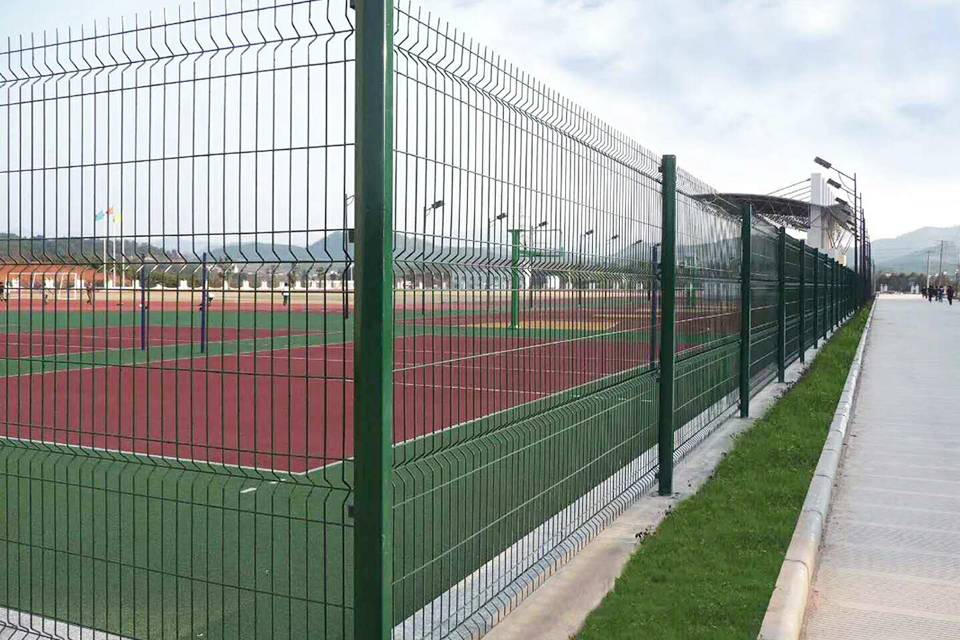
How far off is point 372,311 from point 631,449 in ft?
13.6

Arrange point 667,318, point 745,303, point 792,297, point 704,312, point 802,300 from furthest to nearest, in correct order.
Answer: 1. point 802,300
2. point 792,297
3. point 745,303
4. point 704,312
5. point 667,318

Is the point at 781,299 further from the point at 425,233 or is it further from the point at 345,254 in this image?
the point at 345,254

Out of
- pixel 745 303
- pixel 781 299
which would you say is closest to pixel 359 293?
pixel 745 303

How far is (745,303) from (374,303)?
29.3ft

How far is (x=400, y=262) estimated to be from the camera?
3545mm

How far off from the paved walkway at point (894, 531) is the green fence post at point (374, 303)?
2792 mm

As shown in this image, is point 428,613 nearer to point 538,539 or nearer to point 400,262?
point 538,539

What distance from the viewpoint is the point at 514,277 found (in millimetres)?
4680

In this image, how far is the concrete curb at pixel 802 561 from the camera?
463 cm

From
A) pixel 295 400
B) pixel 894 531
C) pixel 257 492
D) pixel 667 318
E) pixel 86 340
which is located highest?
pixel 667 318

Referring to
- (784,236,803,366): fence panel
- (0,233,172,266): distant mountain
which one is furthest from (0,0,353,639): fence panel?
(784,236,803,366): fence panel

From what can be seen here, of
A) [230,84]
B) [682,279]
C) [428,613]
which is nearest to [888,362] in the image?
[682,279]

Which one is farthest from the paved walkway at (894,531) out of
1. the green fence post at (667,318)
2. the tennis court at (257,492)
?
the tennis court at (257,492)

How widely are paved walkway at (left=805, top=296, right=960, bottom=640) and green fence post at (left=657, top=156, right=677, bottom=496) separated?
4.44 ft
